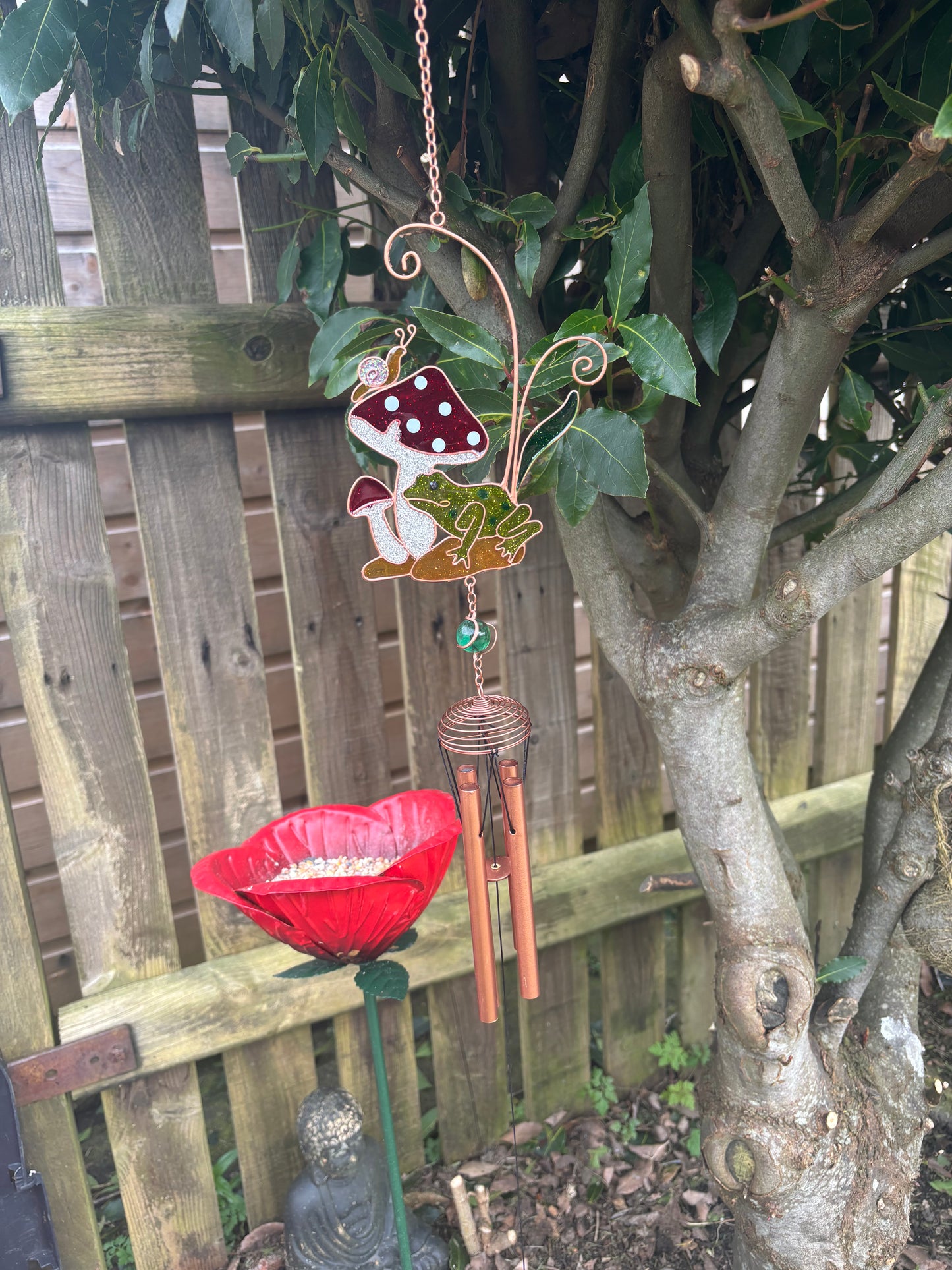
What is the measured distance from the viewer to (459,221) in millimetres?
1111

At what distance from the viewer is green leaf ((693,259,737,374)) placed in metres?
1.13

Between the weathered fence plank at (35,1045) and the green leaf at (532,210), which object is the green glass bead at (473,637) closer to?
the green leaf at (532,210)

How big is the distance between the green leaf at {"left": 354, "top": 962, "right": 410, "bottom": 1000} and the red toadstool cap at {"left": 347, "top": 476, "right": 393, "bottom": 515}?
630 mm

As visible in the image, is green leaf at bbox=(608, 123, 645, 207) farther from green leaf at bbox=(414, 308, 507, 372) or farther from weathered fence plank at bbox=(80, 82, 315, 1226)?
weathered fence plank at bbox=(80, 82, 315, 1226)

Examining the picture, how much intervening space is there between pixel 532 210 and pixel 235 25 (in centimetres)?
36

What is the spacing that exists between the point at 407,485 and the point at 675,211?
470 millimetres

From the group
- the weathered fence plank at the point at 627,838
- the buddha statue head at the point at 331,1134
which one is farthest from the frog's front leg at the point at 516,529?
the buddha statue head at the point at 331,1134

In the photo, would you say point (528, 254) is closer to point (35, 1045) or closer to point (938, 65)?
point (938, 65)

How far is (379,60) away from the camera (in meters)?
0.95

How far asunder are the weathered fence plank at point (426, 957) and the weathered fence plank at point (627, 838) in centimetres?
5

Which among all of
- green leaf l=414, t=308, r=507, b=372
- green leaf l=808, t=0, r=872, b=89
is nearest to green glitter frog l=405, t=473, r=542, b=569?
green leaf l=414, t=308, r=507, b=372

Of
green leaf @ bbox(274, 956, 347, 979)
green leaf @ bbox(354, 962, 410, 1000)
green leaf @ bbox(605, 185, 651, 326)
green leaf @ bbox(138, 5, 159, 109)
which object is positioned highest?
green leaf @ bbox(138, 5, 159, 109)

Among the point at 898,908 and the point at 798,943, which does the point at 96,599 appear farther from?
the point at 898,908

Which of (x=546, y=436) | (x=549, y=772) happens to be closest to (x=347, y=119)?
(x=546, y=436)
